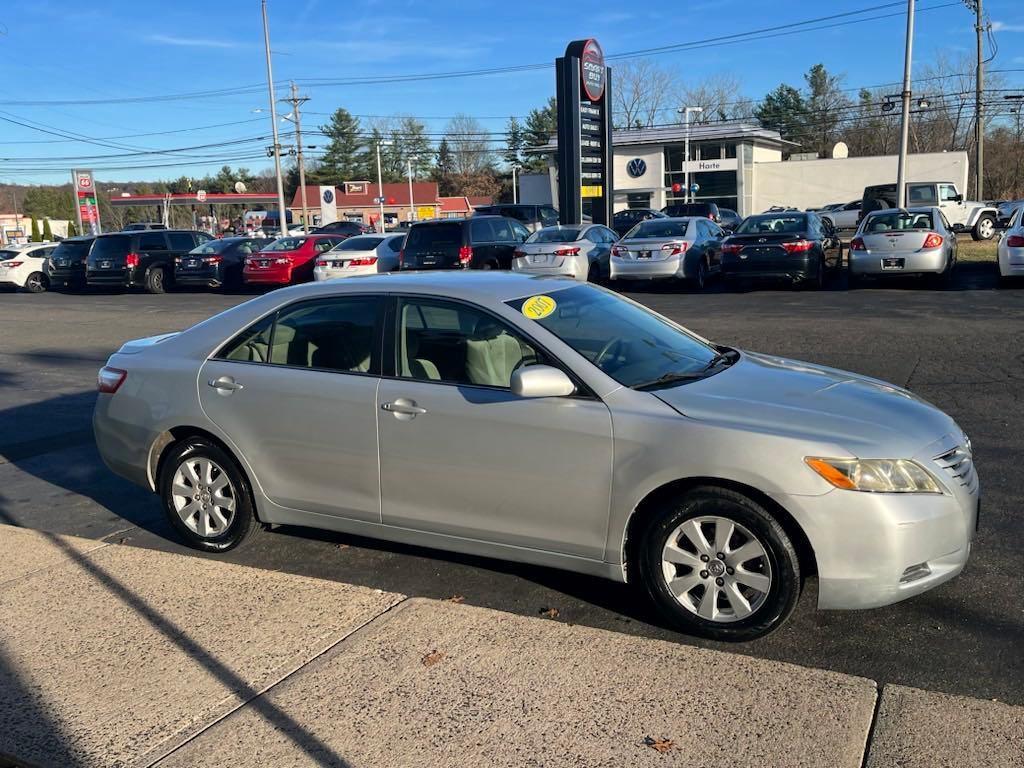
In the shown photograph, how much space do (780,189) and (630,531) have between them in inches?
2220

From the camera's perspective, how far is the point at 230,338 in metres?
5.15

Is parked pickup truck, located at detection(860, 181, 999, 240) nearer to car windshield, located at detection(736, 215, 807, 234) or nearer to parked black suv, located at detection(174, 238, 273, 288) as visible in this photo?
car windshield, located at detection(736, 215, 807, 234)

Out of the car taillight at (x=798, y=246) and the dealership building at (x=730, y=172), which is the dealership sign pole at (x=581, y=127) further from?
the dealership building at (x=730, y=172)

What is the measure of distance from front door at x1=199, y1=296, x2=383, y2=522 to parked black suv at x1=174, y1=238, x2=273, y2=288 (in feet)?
68.1

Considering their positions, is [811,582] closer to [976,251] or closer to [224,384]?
[224,384]

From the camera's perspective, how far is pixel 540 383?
402cm

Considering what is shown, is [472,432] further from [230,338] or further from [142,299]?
[142,299]

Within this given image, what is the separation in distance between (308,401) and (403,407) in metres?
0.61

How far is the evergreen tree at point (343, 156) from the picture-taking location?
370 ft

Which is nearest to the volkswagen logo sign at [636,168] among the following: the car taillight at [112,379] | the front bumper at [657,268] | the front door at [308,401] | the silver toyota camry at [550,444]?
the front bumper at [657,268]

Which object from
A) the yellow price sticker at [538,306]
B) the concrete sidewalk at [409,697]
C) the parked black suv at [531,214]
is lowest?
the concrete sidewalk at [409,697]

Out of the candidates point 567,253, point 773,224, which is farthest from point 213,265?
point 773,224

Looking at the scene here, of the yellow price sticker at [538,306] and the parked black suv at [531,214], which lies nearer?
the yellow price sticker at [538,306]

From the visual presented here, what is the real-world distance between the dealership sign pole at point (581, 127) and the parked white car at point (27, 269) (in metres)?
16.8
